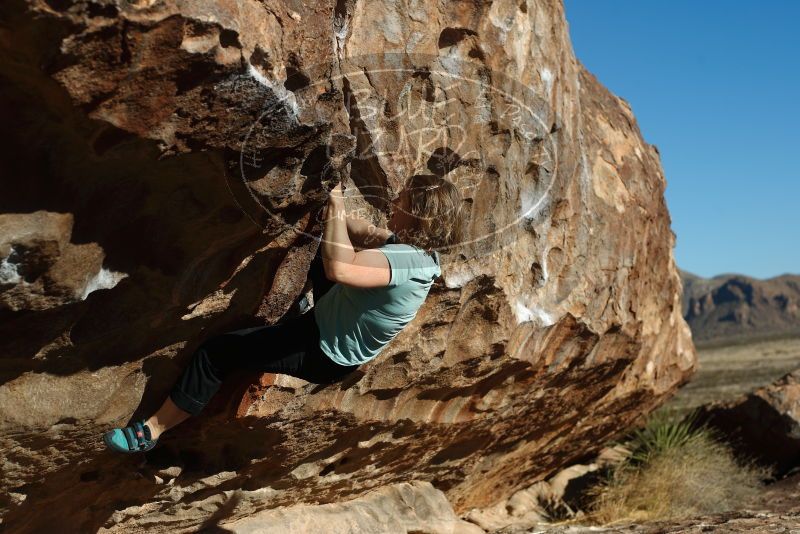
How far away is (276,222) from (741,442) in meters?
7.59

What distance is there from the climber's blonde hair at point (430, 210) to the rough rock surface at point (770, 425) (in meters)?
6.07

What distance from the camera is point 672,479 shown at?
876 cm

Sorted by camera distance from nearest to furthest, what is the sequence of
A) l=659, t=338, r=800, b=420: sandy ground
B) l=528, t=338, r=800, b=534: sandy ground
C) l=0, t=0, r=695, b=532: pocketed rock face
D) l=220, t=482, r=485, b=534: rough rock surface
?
l=0, t=0, r=695, b=532: pocketed rock face < l=220, t=482, r=485, b=534: rough rock surface < l=528, t=338, r=800, b=534: sandy ground < l=659, t=338, r=800, b=420: sandy ground

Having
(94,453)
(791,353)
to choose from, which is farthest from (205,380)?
(791,353)

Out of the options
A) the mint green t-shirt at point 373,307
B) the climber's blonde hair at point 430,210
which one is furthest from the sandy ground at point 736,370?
the mint green t-shirt at point 373,307

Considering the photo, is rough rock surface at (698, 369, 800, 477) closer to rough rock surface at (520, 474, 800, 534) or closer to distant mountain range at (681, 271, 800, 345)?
rough rock surface at (520, 474, 800, 534)

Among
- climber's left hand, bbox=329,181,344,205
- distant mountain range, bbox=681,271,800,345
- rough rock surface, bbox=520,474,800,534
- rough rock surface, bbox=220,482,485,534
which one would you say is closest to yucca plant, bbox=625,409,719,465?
rough rock surface, bbox=520,474,800,534

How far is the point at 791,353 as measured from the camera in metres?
27.9

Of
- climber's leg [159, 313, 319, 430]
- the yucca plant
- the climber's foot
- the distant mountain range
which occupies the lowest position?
the yucca plant

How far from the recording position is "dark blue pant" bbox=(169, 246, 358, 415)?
3910 millimetres

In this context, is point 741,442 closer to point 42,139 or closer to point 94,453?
point 94,453

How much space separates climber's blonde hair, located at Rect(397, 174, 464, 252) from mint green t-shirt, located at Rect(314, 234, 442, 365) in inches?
8.3

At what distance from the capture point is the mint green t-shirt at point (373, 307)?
12.6 ft

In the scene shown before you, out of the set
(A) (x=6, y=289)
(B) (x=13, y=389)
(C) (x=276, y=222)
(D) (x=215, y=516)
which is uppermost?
(C) (x=276, y=222)
